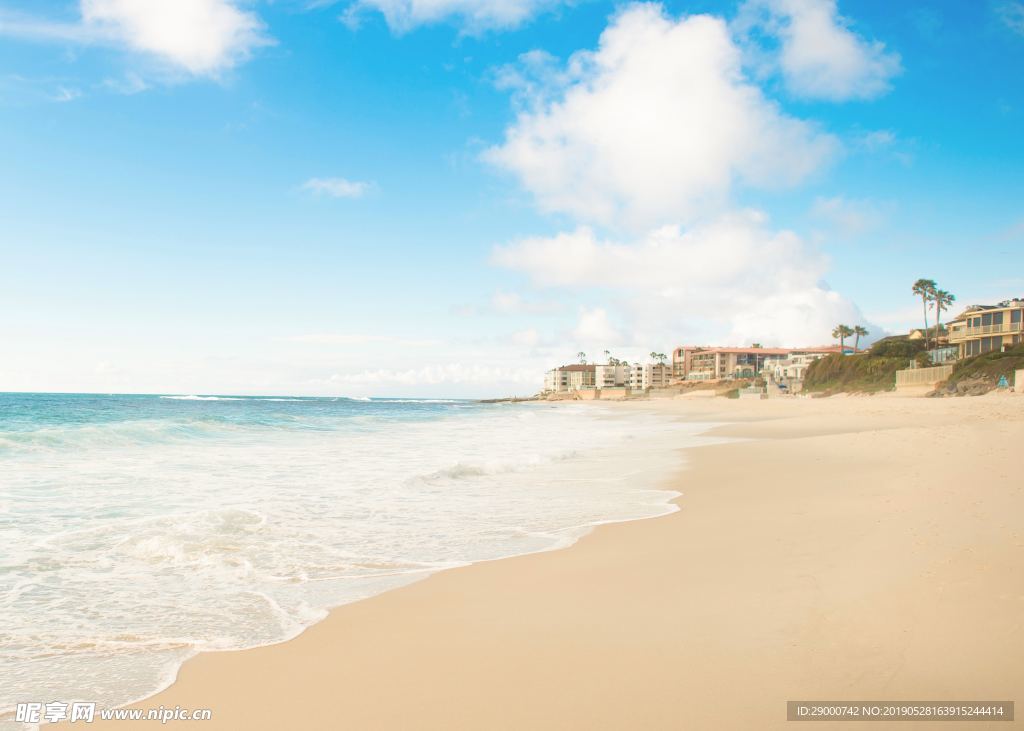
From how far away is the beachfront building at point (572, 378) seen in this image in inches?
7470

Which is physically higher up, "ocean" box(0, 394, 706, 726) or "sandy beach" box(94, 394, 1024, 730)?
"sandy beach" box(94, 394, 1024, 730)

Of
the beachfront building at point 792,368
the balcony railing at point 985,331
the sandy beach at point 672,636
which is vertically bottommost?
the sandy beach at point 672,636

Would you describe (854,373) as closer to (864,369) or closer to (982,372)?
(864,369)

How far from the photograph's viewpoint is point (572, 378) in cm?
19125

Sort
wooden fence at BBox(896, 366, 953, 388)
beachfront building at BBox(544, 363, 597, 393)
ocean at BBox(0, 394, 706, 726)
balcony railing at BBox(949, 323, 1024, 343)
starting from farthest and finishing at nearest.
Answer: beachfront building at BBox(544, 363, 597, 393) < balcony railing at BBox(949, 323, 1024, 343) < wooden fence at BBox(896, 366, 953, 388) < ocean at BBox(0, 394, 706, 726)

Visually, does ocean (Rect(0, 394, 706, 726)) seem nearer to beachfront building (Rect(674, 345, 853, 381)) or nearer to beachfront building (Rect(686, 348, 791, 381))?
beachfront building (Rect(674, 345, 853, 381))

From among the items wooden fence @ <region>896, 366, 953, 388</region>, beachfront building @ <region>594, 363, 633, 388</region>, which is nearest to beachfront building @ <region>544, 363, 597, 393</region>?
beachfront building @ <region>594, 363, 633, 388</region>

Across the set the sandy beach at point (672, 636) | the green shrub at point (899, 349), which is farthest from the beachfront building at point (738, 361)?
the sandy beach at point (672, 636)

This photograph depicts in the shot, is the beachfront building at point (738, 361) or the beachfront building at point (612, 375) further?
the beachfront building at point (612, 375)

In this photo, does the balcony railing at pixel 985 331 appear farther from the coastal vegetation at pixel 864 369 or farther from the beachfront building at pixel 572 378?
the beachfront building at pixel 572 378

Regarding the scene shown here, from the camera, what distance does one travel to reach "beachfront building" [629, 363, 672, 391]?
17125 cm

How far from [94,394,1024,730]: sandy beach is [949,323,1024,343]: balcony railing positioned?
5594 centimetres

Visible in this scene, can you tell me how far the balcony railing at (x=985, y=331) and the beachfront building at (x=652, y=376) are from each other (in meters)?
111

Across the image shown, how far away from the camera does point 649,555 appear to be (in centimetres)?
622
